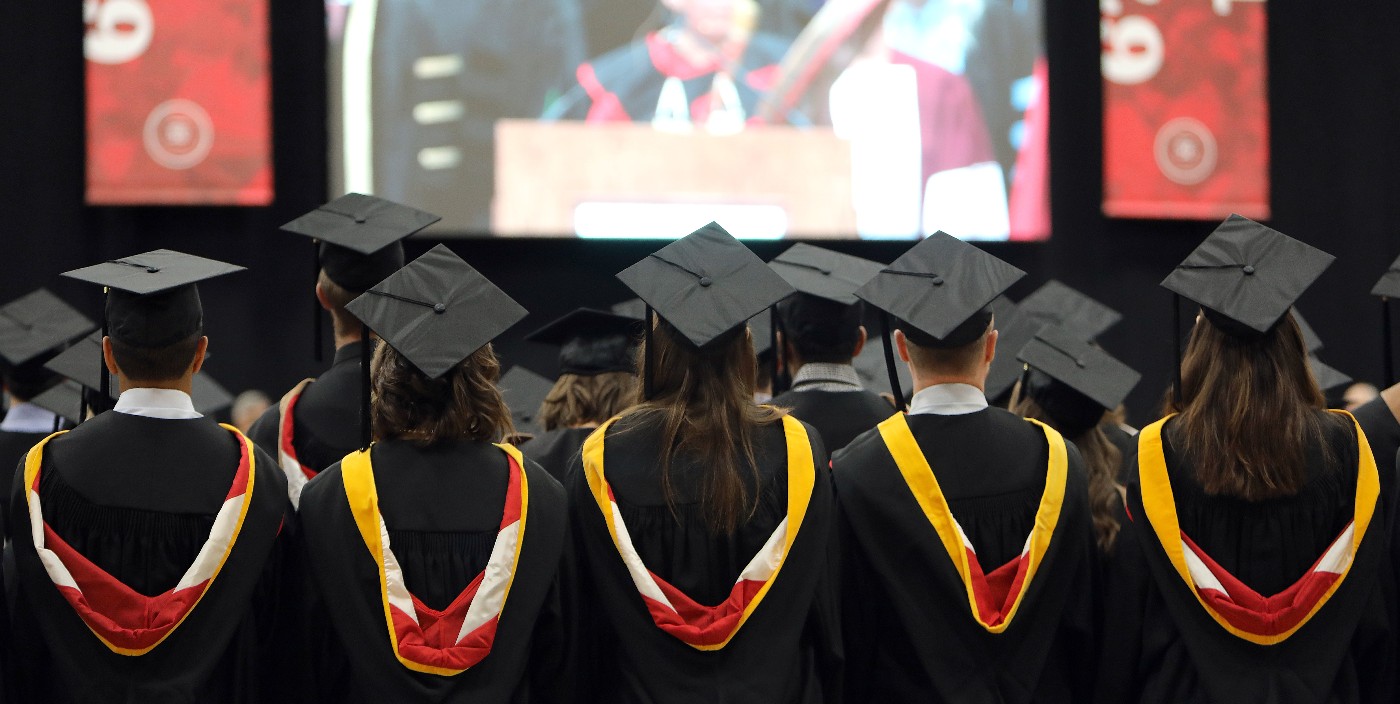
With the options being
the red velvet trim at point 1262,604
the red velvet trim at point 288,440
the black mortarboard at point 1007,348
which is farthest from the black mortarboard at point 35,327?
the red velvet trim at point 1262,604

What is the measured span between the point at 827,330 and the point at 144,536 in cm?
199

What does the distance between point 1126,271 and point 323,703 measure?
26.7ft

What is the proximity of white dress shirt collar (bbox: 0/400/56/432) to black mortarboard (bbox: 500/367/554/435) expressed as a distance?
1531 millimetres

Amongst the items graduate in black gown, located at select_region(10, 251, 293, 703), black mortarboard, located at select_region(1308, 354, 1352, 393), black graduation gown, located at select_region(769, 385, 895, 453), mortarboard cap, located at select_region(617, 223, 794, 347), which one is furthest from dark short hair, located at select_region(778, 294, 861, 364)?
black mortarboard, located at select_region(1308, 354, 1352, 393)

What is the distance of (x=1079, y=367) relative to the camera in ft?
12.8

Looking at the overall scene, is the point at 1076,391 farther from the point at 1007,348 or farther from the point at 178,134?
the point at 178,134

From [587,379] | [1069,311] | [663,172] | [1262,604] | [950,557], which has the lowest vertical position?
[1262,604]

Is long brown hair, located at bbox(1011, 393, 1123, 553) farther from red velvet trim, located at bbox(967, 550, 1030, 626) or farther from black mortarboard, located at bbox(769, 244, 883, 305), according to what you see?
black mortarboard, located at bbox(769, 244, 883, 305)

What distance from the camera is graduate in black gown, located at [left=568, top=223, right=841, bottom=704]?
284 centimetres

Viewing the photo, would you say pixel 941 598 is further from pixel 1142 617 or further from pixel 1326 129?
pixel 1326 129

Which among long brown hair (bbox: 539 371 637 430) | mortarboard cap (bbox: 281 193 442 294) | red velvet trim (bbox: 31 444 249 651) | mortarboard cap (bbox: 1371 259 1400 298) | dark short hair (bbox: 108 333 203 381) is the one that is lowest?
red velvet trim (bbox: 31 444 249 651)

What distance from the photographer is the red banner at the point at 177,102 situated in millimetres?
8656

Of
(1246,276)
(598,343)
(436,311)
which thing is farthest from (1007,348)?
(436,311)

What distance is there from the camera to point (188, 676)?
2.76 meters
